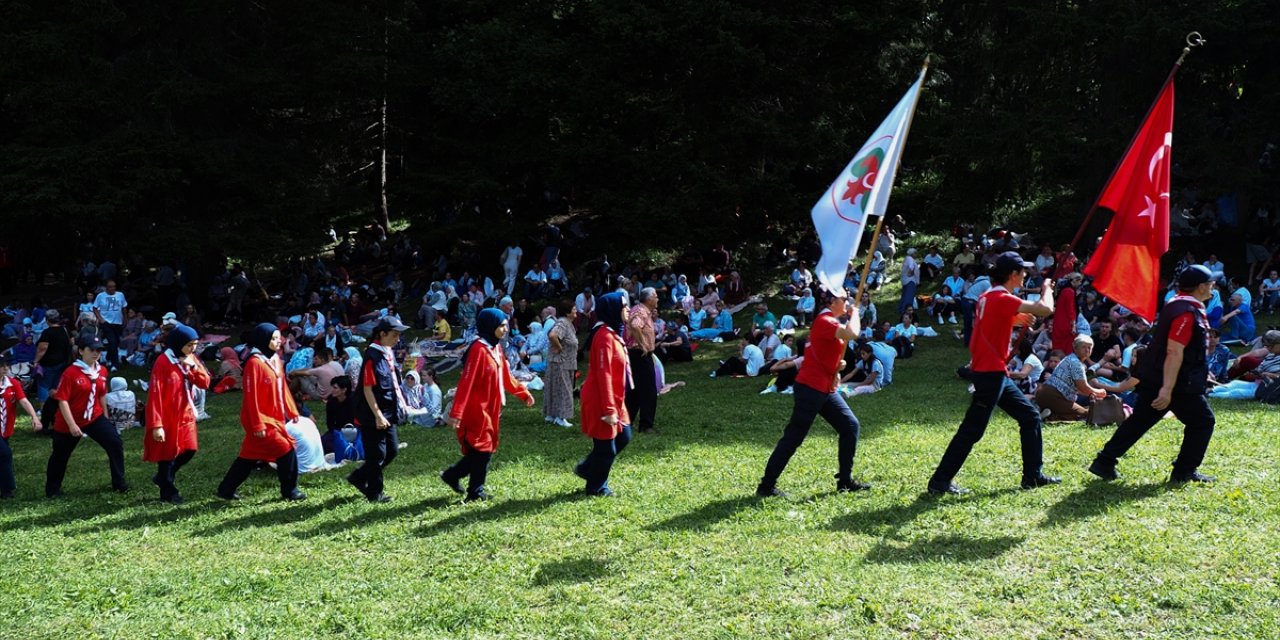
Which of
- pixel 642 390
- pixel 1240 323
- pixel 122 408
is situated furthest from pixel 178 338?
pixel 1240 323

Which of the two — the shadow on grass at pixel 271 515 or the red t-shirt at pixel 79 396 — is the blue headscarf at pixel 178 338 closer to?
the red t-shirt at pixel 79 396

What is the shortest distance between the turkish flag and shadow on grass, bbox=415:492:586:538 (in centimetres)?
465

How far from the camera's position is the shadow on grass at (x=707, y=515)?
8281 millimetres

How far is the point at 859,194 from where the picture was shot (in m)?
8.82

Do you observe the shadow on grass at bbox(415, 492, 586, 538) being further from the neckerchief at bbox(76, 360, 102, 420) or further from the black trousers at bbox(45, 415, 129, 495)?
the neckerchief at bbox(76, 360, 102, 420)

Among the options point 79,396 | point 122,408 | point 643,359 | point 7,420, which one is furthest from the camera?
point 122,408

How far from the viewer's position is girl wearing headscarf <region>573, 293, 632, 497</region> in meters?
9.04

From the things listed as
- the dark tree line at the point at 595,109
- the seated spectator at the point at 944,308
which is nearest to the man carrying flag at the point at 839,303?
the seated spectator at the point at 944,308

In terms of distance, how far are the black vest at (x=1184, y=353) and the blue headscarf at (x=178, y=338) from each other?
7.74 metres

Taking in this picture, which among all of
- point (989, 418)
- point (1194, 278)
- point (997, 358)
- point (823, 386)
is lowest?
point (989, 418)

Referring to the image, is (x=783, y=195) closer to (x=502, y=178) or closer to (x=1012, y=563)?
(x=502, y=178)

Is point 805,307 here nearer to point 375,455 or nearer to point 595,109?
point 595,109

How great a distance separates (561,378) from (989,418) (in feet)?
22.0

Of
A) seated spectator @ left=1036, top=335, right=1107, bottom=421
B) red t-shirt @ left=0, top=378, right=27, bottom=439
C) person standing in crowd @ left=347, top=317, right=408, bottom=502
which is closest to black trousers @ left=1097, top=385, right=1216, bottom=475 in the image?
seated spectator @ left=1036, top=335, right=1107, bottom=421
